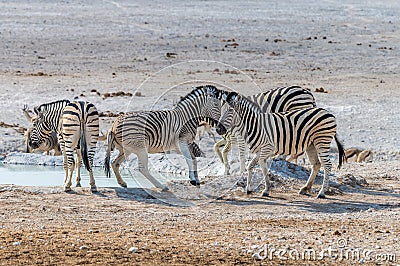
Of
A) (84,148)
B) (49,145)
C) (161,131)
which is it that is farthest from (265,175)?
(49,145)

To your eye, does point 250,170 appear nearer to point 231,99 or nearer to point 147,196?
point 231,99

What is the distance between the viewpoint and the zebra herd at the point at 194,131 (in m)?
11.9

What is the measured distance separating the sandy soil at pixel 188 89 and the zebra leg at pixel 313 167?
0.33 m

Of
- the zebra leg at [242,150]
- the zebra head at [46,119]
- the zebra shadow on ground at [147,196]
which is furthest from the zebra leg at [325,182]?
the zebra head at [46,119]

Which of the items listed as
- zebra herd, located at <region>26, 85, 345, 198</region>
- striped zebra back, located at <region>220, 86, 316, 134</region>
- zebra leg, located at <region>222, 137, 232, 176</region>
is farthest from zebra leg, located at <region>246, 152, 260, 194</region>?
striped zebra back, located at <region>220, 86, 316, 134</region>

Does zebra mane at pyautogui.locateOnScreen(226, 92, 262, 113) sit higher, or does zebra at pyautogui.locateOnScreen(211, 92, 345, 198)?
zebra mane at pyautogui.locateOnScreen(226, 92, 262, 113)

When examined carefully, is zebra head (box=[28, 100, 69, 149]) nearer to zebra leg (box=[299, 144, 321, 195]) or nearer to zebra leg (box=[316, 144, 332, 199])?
zebra leg (box=[299, 144, 321, 195])

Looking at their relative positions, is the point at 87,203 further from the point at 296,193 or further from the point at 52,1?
the point at 52,1

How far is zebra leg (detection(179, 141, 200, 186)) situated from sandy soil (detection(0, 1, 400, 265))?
6.2 inches

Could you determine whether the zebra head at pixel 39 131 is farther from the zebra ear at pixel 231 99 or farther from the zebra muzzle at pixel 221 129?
the zebra ear at pixel 231 99

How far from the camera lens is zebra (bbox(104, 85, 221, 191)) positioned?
12.0 meters

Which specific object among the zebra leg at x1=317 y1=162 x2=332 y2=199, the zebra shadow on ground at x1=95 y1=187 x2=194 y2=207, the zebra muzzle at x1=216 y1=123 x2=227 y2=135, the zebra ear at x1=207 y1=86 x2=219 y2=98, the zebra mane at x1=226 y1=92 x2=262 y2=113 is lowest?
the zebra shadow on ground at x1=95 y1=187 x2=194 y2=207

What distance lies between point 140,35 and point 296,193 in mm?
32305

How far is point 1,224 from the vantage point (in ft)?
29.8
